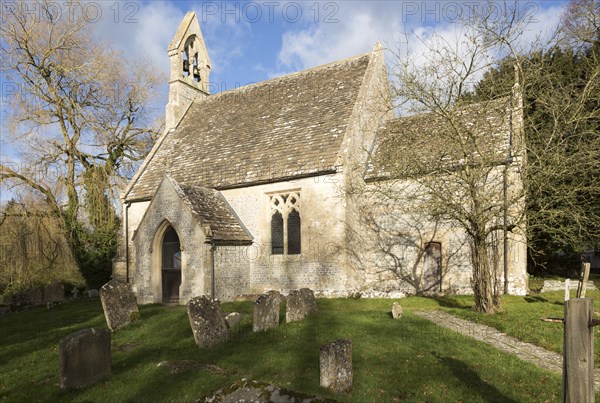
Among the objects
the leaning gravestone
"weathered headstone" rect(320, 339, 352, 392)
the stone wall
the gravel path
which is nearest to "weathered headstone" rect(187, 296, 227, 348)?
the leaning gravestone

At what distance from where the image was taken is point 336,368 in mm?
6559

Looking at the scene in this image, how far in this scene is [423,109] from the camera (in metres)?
13.2

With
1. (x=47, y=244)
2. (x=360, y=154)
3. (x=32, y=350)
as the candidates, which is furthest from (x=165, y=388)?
(x=47, y=244)

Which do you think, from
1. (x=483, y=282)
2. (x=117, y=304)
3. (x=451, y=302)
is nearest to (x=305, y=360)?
(x=117, y=304)

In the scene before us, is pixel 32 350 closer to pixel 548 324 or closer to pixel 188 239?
pixel 188 239

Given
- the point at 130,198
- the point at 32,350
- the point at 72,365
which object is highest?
the point at 130,198

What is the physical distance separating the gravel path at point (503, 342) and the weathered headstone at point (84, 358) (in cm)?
801

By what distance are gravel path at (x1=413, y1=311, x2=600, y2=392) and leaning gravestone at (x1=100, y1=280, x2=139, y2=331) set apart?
28.1 ft

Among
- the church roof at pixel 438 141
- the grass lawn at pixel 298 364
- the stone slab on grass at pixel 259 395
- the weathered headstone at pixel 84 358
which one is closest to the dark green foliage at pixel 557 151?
the church roof at pixel 438 141

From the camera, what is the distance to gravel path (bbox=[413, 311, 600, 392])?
8.10m

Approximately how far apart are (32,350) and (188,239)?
7.13 meters

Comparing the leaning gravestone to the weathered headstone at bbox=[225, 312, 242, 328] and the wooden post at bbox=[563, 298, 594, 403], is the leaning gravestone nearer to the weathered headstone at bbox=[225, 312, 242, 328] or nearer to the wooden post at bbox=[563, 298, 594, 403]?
the weathered headstone at bbox=[225, 312, 242, 328]

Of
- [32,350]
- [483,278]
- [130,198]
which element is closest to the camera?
[32,350]

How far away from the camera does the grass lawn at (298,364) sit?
6707mm
